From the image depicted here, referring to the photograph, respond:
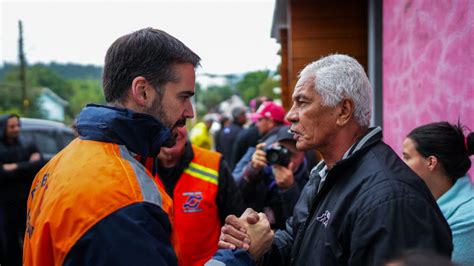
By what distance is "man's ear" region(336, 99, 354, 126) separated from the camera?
2.10 m

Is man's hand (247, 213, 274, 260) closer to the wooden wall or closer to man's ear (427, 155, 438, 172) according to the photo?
man's ear (427, 155, 438, 172)

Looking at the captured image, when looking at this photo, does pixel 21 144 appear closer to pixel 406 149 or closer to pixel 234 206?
pixel 234 206

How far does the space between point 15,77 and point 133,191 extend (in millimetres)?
42769

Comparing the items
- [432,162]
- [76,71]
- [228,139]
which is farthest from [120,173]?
[76,71]

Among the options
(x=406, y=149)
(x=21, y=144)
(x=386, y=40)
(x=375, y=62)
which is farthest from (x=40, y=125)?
(x=406, y=149)

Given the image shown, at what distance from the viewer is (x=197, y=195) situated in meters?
3.34

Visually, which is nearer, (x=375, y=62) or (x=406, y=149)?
(x=406, y=149)

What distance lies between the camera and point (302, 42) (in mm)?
6363

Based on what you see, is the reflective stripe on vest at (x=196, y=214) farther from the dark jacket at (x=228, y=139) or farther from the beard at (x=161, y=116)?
the dark jacket at (x=228, y=139)

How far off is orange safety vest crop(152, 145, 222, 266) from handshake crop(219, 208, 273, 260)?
128 centimetres

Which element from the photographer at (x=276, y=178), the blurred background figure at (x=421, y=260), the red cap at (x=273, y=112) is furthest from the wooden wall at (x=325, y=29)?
the blurred background figure at (x=421, y=260)

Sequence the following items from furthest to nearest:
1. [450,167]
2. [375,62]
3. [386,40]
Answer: [375,62]
[386,40]
[450,167]

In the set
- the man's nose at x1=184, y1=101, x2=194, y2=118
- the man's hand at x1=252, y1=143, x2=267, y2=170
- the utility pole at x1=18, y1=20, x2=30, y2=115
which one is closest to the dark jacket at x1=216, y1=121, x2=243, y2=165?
the man's hand at x1=252, y1=143, x2=267, y2=170

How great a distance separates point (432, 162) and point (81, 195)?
5.92 ft
